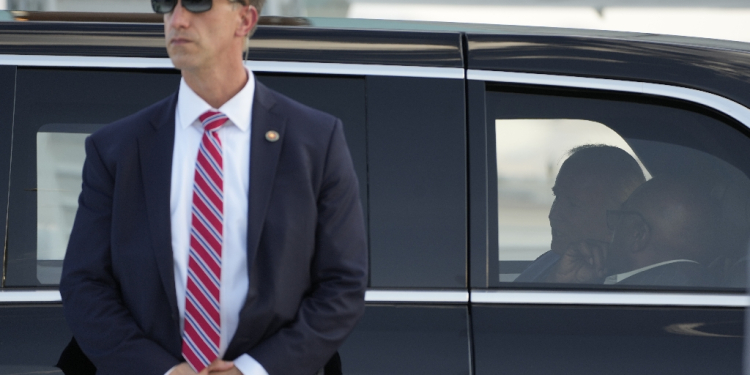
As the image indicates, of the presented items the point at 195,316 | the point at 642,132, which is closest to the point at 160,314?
the point at 195,316

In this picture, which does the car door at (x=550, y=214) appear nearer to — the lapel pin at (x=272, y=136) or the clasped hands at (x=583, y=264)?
the clasped hands at (x=583, y=264)

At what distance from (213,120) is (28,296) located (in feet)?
2.50

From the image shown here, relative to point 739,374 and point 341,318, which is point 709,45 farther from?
point 341,318

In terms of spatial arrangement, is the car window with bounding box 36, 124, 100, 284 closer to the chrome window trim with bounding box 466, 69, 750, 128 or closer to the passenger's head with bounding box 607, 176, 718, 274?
the chrome window trim with bounding box 466, 69, 750, 128

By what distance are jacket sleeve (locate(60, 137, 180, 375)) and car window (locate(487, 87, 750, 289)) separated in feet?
2.95

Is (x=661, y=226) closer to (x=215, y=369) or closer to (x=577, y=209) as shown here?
(x=577, y=209)

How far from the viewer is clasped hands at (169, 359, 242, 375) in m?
1.66

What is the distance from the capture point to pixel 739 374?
2037 millimetres

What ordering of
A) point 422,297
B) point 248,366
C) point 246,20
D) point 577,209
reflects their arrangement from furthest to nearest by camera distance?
point 577,209
point 422,297
point 246,20
point 248,366

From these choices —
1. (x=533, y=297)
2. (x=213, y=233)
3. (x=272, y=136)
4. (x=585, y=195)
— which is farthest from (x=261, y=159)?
(x=585, y=195)

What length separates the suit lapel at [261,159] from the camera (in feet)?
5.45

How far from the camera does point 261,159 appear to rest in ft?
5.59

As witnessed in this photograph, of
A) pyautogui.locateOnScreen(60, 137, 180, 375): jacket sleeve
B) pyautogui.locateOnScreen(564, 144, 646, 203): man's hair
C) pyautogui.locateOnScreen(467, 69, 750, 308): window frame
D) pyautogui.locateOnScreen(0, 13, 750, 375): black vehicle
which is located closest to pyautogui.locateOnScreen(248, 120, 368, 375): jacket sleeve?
pyautogui.locateOnScreen(60, 137, 180, 375): jacket sleeve

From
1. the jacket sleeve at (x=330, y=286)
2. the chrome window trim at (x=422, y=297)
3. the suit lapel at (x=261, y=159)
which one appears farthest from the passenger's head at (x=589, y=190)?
the suit lapel at (x=261, y=159)
